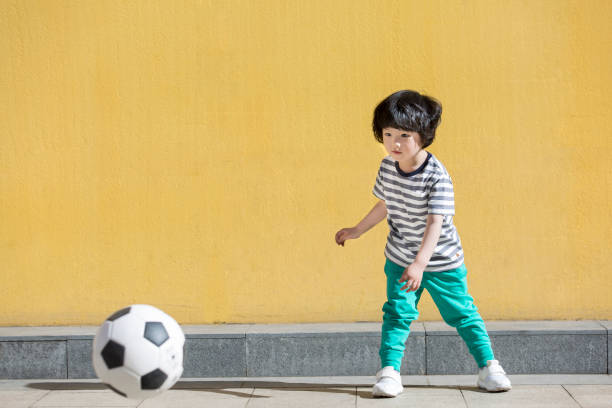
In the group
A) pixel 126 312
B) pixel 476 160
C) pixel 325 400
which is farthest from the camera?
pixel 476 160

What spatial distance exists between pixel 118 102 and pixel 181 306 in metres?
1.35

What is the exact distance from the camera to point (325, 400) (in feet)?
13.5

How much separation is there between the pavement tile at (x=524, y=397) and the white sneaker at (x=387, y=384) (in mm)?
358

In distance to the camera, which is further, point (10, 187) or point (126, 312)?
point (10, 187)

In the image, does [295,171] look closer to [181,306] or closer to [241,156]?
[241,156]

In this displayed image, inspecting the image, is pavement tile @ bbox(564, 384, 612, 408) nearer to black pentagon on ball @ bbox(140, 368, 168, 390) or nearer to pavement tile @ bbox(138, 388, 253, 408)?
pavement tile @ bbox(138, 388, 253, 408)

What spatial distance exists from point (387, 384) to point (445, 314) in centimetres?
49

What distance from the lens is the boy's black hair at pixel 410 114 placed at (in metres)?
4.03

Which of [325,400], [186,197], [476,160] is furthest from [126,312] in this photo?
[476,160]

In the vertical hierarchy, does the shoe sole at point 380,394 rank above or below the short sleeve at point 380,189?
below

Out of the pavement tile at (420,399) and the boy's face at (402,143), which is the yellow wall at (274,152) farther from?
the boy's face at (402,143)

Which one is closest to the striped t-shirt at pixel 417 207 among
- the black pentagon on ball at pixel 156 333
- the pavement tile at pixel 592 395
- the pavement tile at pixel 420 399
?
the pavement tile at pixel 420 399

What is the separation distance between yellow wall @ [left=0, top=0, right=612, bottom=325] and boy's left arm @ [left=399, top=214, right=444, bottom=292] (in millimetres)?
959

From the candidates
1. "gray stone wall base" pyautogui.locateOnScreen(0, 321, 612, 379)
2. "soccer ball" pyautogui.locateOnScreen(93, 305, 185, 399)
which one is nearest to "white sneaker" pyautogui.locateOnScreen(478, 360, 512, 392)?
"gray stone wall base" pyautogui.locateOnScreen(0, 321, 612, 379)
